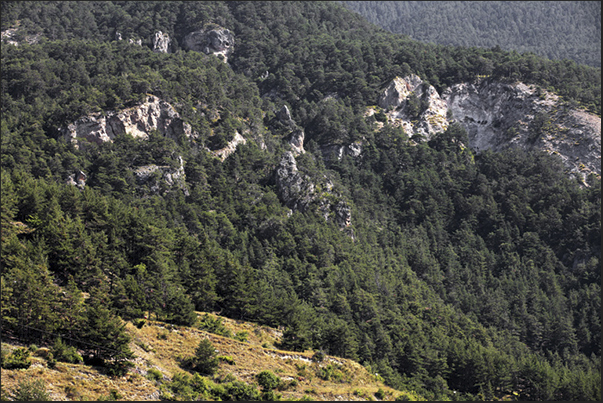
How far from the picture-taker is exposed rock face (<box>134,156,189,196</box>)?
112m

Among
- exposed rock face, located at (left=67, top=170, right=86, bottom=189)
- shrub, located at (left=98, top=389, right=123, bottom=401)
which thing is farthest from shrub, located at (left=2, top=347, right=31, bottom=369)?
exposed rock face, located at (left=67, top=170, right=86, bottom=189)

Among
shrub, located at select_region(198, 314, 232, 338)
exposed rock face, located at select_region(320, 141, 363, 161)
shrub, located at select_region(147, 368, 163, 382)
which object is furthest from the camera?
exposed rock face, located at select_region(320, 141, 363, 161)

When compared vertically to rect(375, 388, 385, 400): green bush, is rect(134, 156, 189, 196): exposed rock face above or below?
above

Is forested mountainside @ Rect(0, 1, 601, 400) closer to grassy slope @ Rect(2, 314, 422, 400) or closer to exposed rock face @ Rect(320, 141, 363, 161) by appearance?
exposed rock face @ Rect(320, 141, 363, 161)

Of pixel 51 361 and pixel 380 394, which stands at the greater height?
pixel 51 361

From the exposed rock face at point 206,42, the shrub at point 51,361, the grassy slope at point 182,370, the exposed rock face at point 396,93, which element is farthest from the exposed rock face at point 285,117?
the shrub at point 51,361

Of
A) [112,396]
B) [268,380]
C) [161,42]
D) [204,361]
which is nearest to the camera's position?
[112,396]

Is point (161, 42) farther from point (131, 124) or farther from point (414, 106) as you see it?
point (414, 106)

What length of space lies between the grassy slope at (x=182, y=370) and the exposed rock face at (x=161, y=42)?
467 ft

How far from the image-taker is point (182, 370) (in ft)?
165

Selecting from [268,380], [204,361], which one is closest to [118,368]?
[204,361]

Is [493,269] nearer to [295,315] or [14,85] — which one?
[295,315]

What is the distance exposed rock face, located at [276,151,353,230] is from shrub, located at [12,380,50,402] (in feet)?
296

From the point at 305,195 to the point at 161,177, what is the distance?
33.1 metres
